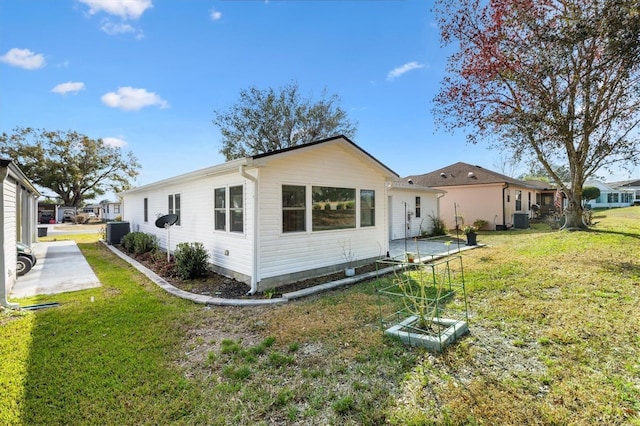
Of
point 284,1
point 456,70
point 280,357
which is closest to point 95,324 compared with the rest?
point 280,357

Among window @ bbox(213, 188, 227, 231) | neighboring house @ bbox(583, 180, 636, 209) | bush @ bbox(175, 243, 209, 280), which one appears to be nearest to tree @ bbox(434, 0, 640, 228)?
window @ bbox(213, 188, 227, 231)

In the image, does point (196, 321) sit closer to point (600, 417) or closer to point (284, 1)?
point (600, 417)

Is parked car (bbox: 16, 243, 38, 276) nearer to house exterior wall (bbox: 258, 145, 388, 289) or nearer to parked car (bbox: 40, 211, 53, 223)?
house exterior wall (bbox: 258, 145, 388, 289)

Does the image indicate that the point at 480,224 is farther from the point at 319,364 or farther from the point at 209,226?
the point at 319,364

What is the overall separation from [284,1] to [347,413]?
1085 cm

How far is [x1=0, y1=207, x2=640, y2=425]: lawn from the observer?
2.58 meters

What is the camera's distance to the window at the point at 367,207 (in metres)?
8.59

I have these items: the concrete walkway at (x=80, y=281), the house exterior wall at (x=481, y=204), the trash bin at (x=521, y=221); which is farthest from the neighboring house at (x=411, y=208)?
the trash bin at (x=521, y=221)

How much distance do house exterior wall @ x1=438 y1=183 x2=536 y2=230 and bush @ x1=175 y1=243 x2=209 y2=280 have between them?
15.0m

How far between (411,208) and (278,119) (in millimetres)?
11213

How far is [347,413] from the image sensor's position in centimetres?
258

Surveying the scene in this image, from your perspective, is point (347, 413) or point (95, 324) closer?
point (347, 413)

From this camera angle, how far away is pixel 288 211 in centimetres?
683

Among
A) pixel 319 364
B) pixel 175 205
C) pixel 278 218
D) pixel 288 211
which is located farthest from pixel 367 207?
pixel 175 205
